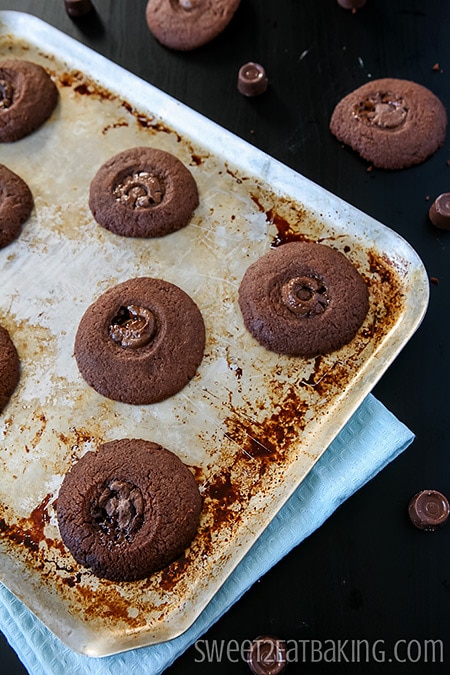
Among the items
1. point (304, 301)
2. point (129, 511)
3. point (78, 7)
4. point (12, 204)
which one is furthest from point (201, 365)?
point (78, 7)

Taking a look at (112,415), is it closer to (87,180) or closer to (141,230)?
(141,230)

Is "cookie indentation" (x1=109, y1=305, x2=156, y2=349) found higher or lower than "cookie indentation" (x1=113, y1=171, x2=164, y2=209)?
lower

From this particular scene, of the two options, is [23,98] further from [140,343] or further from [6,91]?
[140,343]

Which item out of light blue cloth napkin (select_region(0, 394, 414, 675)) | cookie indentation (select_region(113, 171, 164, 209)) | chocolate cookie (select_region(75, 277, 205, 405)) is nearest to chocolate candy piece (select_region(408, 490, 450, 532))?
light blue cloth napkin (select_region(0, 394, 414, 675))

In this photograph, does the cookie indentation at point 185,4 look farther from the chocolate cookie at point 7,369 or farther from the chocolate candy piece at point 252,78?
the chocolate cookie at point 7,369

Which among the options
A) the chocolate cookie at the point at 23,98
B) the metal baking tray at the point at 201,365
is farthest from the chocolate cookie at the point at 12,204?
the chocolate cookie at the point at 23,98

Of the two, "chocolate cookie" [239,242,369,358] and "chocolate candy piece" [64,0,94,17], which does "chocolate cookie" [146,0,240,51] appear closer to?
"chocolate candy piece" [64,0,94,17]
